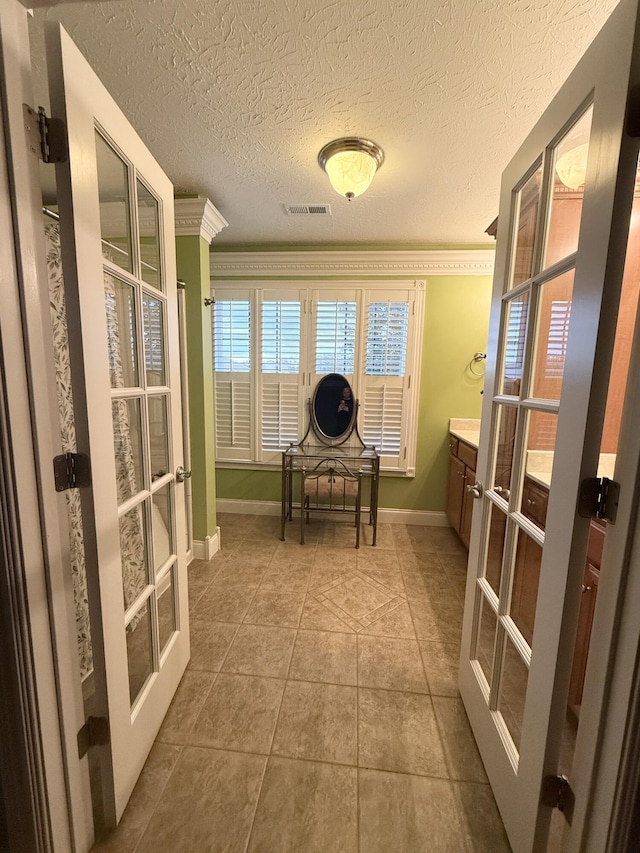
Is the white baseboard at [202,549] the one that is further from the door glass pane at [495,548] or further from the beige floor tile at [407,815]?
the door glass pane at [495,548]

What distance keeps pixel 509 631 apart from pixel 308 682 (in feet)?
3.07

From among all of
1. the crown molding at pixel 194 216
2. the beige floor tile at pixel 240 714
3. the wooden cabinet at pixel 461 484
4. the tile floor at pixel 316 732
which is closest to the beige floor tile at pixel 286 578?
the tile floor at pixel 316 732

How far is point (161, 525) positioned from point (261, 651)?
86 cm

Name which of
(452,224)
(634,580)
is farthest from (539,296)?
(452,224)

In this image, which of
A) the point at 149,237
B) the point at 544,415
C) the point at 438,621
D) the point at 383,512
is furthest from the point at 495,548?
the point at 383,512

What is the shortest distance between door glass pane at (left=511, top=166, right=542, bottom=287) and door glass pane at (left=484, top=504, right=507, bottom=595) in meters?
0.83

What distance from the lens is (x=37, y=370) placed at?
2.57ft

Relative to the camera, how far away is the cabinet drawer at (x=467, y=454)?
2413 mm

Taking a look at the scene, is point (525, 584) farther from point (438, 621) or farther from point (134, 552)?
point (134, 552)

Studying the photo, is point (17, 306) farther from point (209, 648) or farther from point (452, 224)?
point (452, 224)

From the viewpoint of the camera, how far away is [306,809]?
108cm

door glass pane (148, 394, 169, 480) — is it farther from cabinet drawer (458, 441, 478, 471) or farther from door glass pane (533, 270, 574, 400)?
cabinet drawer (458, 441, 478, 471)

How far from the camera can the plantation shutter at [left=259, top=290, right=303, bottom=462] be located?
3010 millimetres

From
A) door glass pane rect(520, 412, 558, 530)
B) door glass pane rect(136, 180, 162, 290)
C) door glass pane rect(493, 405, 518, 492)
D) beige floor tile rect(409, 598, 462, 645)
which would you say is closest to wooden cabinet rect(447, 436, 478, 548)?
beige floor tile rect(409, 598, 462, 645)
